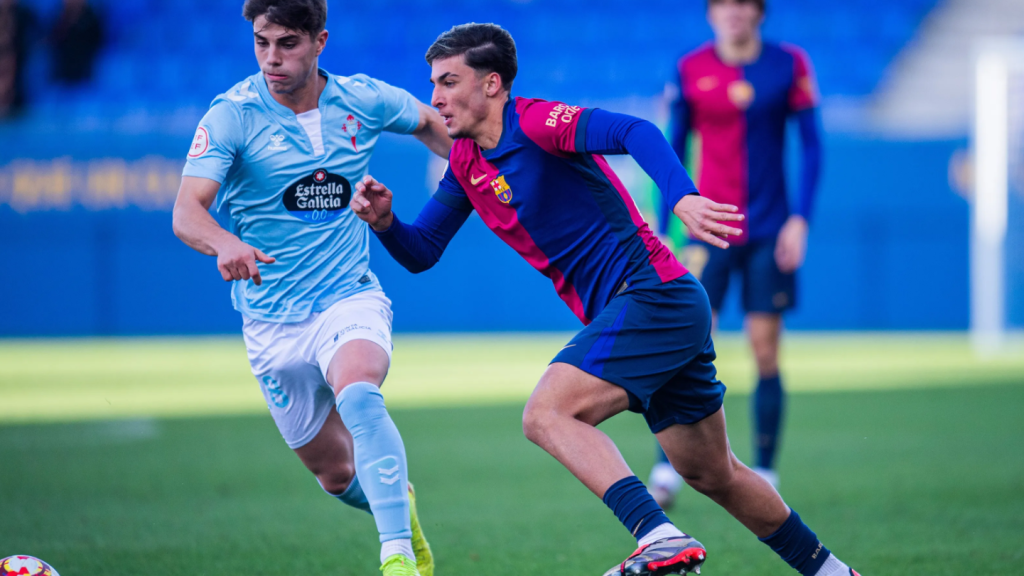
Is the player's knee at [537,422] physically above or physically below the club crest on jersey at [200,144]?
below

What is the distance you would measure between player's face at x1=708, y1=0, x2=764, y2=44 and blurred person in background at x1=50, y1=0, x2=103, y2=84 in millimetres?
14307

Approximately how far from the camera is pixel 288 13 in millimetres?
4020

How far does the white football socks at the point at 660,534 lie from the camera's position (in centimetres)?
309

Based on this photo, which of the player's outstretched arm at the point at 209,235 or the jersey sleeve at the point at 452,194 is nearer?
the player's outstretched arm at the point at 209,235

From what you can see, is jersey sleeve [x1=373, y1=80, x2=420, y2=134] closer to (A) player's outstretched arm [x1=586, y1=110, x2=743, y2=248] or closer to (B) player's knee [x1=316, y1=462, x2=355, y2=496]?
(A) player's outstretched arm [x1=586, y1=110, x2=743, y2=248]

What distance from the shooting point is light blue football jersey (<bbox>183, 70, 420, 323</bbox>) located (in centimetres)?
421

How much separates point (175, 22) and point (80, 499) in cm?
1565

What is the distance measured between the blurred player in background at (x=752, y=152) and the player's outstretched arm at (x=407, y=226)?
238 cm

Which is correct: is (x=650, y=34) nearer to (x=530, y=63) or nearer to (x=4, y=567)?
(x=530, y=63)

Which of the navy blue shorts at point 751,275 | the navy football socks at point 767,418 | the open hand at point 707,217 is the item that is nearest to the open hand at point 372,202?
the open hand at point 707,217


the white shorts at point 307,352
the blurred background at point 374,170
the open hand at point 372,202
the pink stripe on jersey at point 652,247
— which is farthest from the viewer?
the blurred background at point 374,170

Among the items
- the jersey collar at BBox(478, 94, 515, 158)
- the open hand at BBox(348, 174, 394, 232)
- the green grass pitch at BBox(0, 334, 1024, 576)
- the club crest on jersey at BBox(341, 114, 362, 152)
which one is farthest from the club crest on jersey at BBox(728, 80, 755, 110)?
the open hand at BBox(348, 174, 394, 232)

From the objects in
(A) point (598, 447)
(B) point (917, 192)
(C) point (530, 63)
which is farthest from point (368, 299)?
(C) point (530, 63)

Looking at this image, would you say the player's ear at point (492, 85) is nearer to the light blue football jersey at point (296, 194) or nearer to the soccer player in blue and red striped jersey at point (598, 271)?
the soccer player in blue and red striped jersey at point (598, 271)
